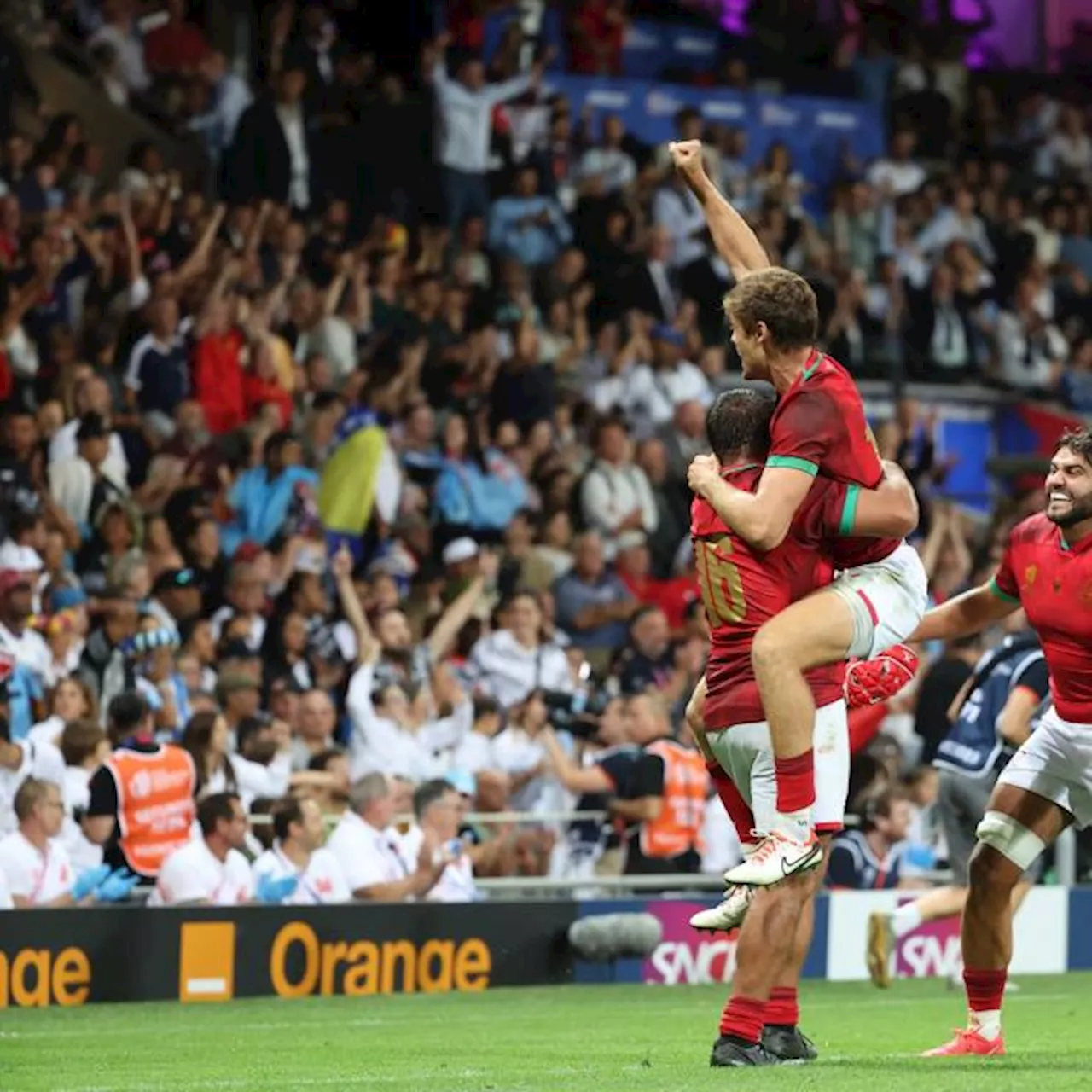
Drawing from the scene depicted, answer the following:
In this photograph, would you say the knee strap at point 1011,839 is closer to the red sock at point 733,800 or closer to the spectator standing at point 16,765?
the red sock at point 733,800

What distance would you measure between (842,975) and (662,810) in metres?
1.41

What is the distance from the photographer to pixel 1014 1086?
8.34 metres

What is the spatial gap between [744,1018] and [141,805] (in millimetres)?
6041

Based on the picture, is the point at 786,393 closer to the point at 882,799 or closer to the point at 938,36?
the point at 882,799

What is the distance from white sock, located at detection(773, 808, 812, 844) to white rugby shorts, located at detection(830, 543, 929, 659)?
56 centimetres

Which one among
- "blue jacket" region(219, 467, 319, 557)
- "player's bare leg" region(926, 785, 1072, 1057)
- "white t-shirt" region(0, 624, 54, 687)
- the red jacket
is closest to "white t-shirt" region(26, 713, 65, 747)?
"white t-shirt" region(0, 624, 54, 687)

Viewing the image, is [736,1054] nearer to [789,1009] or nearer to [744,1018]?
[744,1018]

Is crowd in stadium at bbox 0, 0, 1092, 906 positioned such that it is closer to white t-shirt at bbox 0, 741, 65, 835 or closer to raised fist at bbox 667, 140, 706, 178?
white t-shirt at bbox 0, 741, 65, 835

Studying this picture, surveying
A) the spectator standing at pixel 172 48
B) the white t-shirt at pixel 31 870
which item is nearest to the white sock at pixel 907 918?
the white t-shirt at pixel 31 870

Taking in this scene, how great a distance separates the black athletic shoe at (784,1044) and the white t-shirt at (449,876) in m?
6.29

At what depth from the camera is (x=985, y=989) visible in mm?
10062

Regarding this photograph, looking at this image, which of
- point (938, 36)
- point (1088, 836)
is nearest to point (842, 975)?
point (1088, 836)

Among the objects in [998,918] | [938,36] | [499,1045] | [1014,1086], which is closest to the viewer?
[1014,1086]

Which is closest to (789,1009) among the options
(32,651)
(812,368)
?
(812,368)
